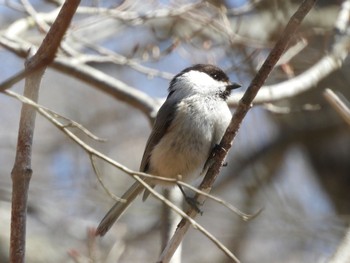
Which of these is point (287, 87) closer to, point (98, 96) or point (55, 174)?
point (55, 174)

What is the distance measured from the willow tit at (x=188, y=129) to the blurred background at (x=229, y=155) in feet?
1.61

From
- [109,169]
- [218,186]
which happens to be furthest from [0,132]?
[218,186]

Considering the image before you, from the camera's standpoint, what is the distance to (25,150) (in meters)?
2.21

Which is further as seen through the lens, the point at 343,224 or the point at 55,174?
the point at 55,174

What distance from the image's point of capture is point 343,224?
4.56m

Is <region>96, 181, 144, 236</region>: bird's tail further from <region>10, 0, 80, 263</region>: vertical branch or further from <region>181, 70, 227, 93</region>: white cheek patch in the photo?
<region>10, 0, 80, 263</region>: vertical branch

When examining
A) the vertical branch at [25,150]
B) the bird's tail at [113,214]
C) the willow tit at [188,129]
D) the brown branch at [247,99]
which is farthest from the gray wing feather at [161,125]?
the vertical branch at [25,150]

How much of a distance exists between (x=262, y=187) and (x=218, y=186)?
2.36 ft

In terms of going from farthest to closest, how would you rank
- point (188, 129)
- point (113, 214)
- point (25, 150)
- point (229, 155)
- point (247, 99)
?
point (229, 155)
point (188, 129)
point (113, 214)
point (247, 99)
point (25, 150)

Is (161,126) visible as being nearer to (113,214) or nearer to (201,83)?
(201,83)

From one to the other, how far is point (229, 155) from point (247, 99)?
3.36m

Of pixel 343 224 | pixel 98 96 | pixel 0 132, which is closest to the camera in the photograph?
pixel 343 224

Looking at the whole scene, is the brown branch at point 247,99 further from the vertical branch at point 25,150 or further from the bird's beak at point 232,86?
the bird's beak at point 232,86

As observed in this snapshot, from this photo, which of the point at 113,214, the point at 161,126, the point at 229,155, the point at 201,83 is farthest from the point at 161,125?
the point at 229,155
